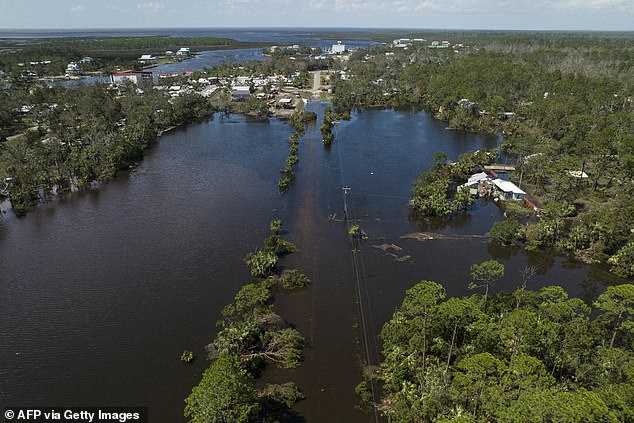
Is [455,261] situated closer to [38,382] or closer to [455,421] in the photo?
[455,421]

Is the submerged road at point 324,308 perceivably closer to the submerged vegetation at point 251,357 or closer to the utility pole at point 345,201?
the utility pole at point 345,201

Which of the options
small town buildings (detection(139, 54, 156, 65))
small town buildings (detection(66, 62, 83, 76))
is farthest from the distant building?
small town buildings (detection(139, 54, 156, 65))

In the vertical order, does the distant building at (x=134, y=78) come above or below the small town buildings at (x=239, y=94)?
above

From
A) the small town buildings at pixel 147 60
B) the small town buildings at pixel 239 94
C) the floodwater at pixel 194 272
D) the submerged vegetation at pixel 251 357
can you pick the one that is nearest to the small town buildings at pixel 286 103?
the small town buildings at pixel 239 94

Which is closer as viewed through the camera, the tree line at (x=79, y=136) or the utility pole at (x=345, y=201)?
the utility pole at (x=345, y=201)

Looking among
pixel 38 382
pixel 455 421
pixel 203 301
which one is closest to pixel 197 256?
pixel 203 301

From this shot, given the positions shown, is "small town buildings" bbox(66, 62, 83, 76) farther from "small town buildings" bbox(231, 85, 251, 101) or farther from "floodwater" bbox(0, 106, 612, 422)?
"floodwater" bbox(0, 106, 612, 422)
